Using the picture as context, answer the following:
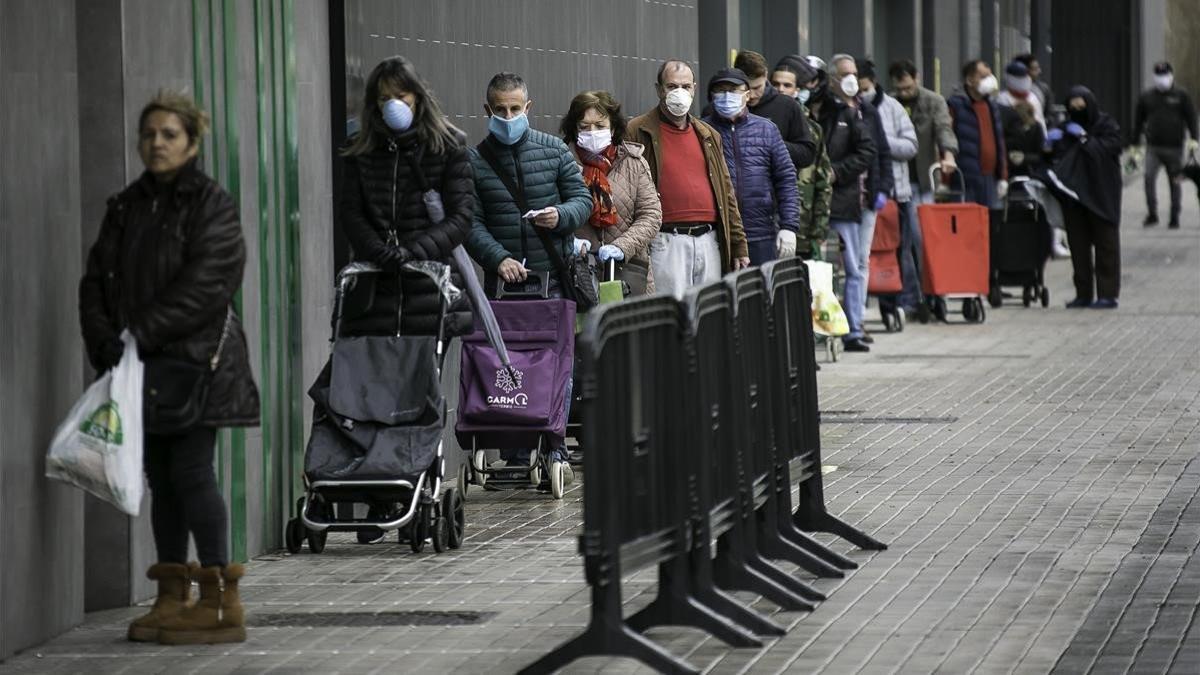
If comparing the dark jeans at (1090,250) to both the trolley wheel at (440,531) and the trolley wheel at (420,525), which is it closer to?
the trolley wheel at (440,531)

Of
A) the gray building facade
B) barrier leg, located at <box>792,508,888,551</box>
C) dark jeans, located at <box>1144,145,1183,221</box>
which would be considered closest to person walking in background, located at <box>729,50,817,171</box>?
the gray building facade

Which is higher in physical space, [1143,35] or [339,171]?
[1143,35]

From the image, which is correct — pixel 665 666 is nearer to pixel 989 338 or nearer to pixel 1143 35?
pixel 989 338

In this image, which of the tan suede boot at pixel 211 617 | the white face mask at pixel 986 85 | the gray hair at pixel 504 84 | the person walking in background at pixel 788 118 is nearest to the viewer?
the tan suede boot at pixel 211 617

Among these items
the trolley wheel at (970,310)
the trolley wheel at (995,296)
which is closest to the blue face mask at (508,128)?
the trolley wheel at (970,310)

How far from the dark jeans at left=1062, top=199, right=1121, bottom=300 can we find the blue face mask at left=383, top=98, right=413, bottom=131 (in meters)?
13.3

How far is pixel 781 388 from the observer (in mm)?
9578

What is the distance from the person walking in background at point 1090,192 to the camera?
74.6 feet

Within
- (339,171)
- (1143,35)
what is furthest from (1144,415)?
(1143,35)

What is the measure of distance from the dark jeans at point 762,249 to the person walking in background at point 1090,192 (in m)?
7.97

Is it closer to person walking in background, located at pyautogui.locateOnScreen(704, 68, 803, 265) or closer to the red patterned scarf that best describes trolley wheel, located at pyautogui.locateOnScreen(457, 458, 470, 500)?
the red patterned scarf

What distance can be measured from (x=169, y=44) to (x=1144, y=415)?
7.32 metres

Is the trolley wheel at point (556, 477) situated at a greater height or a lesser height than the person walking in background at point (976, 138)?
lesser

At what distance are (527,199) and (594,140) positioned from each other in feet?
3.21
